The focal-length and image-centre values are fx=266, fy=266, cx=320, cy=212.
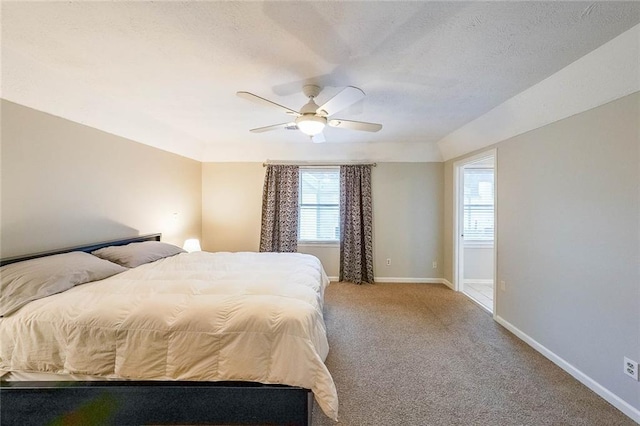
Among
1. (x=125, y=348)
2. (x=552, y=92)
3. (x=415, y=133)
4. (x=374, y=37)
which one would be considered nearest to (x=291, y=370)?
(x=125, y=348)

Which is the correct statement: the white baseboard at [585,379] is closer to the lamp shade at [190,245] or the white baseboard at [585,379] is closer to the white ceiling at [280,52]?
the white ceiling at [280,52]

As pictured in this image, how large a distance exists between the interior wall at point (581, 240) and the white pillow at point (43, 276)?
150 inches

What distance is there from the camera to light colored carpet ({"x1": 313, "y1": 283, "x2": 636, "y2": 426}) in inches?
69.1

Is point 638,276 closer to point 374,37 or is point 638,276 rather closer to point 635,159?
point 635,159

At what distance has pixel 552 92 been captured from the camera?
7.20 feet

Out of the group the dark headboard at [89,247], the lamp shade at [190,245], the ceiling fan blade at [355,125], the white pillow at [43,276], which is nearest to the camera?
the white pillow at [43,276]

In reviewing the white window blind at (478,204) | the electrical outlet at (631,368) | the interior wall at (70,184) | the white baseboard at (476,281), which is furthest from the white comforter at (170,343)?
the white window blind at (478,204)

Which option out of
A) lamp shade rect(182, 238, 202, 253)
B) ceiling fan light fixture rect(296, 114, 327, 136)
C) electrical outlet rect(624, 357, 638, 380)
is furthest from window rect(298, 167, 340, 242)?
electrical outlet rect(624, 357, 638, 380)

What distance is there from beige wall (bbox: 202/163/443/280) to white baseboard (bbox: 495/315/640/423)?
198 cm

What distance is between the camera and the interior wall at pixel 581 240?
5.81 ft

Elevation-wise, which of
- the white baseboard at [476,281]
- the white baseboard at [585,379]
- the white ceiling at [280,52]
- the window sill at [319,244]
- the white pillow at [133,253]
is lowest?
the white baseboard at [585,379]

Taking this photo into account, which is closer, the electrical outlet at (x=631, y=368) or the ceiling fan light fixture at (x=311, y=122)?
the electrical outlet at (x=631, y=368)

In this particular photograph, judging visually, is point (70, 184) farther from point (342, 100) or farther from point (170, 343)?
point (342, 100)

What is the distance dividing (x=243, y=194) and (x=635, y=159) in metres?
4.67
